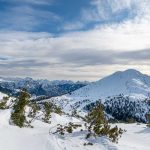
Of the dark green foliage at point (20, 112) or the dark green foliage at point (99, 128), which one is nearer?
the dark green foliage at point (99, 128)

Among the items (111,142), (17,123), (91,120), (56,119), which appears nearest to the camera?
(111,142)

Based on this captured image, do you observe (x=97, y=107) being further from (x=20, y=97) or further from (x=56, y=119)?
(x=56, y=119)

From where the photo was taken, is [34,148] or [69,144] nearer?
[34,148]

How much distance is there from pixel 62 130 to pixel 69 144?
987cm

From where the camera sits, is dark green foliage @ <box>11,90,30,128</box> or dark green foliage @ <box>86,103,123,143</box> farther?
dark green foliage @ <box>11,90,30,128</box>

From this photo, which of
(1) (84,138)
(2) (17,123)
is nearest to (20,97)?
(2) (17,123)

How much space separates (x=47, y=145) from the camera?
34094mm

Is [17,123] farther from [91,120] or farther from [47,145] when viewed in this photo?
[47,145]

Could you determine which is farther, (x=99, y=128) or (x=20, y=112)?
(x=20, y=112)

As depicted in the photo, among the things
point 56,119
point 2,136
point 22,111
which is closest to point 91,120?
point 2,136

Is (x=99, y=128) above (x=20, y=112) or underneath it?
underneath

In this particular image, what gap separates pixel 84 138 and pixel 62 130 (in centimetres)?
665

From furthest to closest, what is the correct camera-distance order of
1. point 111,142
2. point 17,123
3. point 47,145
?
point 17,123 < point 111,142 < point 47,145

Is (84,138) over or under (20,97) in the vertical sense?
under
